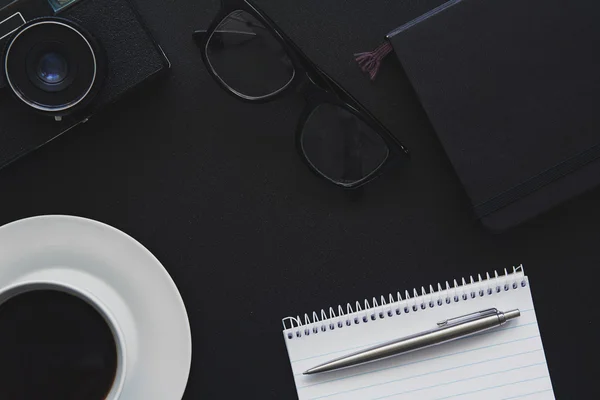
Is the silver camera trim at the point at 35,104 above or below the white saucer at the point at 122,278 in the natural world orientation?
above

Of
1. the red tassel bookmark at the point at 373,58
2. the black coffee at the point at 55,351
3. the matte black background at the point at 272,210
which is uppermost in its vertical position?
the red tassel bookmark at the point at 373,58

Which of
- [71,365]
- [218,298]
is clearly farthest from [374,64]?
[71,365]

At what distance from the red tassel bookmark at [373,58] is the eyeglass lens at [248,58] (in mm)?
79

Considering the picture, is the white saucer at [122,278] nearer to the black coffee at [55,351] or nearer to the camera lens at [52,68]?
the black coffee at [55,351]

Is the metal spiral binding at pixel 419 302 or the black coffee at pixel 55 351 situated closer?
the black coffee at pixel 55 351

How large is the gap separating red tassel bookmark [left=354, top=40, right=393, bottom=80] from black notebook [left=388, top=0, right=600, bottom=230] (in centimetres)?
2

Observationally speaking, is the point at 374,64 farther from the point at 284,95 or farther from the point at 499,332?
the point at 499,332

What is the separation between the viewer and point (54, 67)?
82cm

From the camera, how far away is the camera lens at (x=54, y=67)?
2.63 ft

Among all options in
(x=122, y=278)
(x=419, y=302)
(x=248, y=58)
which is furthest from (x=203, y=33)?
(x=419, y=302)

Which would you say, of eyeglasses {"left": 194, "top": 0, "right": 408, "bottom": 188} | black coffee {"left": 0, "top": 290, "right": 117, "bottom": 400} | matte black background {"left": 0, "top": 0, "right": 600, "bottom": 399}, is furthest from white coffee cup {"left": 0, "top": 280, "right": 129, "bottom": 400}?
eyeglasses {"left": 194, "top": 0, "right": 408, "bottom": 188}

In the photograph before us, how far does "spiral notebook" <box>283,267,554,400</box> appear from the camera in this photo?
0.89 m

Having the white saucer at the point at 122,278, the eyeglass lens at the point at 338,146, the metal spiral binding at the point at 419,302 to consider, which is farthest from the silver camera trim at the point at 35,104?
the metal spiral binding at the point at 419,302

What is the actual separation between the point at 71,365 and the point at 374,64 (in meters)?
0.45
